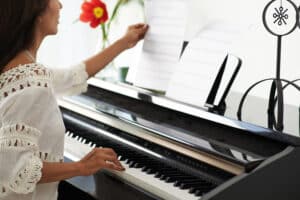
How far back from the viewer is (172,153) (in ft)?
4.71

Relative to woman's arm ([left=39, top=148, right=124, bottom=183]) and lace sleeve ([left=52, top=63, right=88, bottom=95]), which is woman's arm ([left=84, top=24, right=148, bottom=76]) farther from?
woman's arm ([left=39, top=148, right=124, bottom=183])

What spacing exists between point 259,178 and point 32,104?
593 mm

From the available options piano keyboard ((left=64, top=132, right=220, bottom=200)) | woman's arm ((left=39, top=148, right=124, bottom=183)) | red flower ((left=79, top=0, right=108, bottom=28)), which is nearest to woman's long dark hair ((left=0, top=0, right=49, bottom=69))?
woman's arm ((left=39, top=148, right=124, bottom=183))

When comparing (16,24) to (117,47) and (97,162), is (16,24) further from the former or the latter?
(117,47)

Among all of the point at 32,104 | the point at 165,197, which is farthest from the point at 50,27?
the point at 165,197

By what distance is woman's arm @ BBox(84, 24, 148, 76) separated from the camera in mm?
1755

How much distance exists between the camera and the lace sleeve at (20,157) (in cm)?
122

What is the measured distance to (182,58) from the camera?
159 cm

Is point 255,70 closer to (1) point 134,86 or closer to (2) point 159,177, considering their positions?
(1) point 134,86

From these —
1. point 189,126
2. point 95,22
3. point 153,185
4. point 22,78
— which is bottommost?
point 153,185

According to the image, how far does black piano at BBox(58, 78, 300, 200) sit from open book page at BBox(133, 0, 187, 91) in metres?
0.06

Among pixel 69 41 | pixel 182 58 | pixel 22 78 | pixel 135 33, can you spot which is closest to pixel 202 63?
pixel 182 58

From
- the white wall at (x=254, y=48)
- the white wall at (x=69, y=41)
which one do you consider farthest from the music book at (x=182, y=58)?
the white wall at (x=69, y=41)

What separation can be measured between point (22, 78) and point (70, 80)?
1.57 feet
